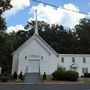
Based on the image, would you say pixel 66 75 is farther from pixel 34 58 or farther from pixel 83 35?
pixel 83 35

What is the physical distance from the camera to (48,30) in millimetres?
87062

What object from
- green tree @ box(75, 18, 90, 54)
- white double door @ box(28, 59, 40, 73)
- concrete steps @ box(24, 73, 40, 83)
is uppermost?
green tree @ box(75, 18, 90, 54)

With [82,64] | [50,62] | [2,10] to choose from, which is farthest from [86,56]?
[2,10]

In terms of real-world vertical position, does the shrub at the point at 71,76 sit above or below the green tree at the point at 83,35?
below

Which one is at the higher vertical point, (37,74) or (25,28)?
(25,28)

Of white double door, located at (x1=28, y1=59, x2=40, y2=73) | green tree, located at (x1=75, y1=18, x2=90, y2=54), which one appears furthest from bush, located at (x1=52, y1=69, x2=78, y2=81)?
green tree, located at (x1=75, y1=18, x2=90, y2=54)

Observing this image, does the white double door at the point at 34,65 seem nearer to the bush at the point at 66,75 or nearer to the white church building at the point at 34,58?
the white church building at the point at 34,58

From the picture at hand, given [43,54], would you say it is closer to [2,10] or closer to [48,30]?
[2,10]

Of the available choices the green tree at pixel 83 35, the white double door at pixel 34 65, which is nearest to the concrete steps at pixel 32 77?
the white double door at pixel 34 65

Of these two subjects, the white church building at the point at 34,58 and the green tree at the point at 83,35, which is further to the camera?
the green tree at the point at 83,35

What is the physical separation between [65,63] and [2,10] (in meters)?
26.3

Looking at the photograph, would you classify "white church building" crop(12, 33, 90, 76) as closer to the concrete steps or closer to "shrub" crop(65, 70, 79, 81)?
the concrete steps

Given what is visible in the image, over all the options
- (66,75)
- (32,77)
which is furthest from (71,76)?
(32,77)

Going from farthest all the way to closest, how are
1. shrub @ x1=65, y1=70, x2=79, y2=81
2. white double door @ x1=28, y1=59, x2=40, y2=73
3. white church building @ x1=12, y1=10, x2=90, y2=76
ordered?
white church building @ x1=12, y1=10, x2=90, y2=76 < white double door @ x1=28, y1=59, x2=40, y2=73 < shrub @ x1=65, y1=70, x2=79, y2=81
